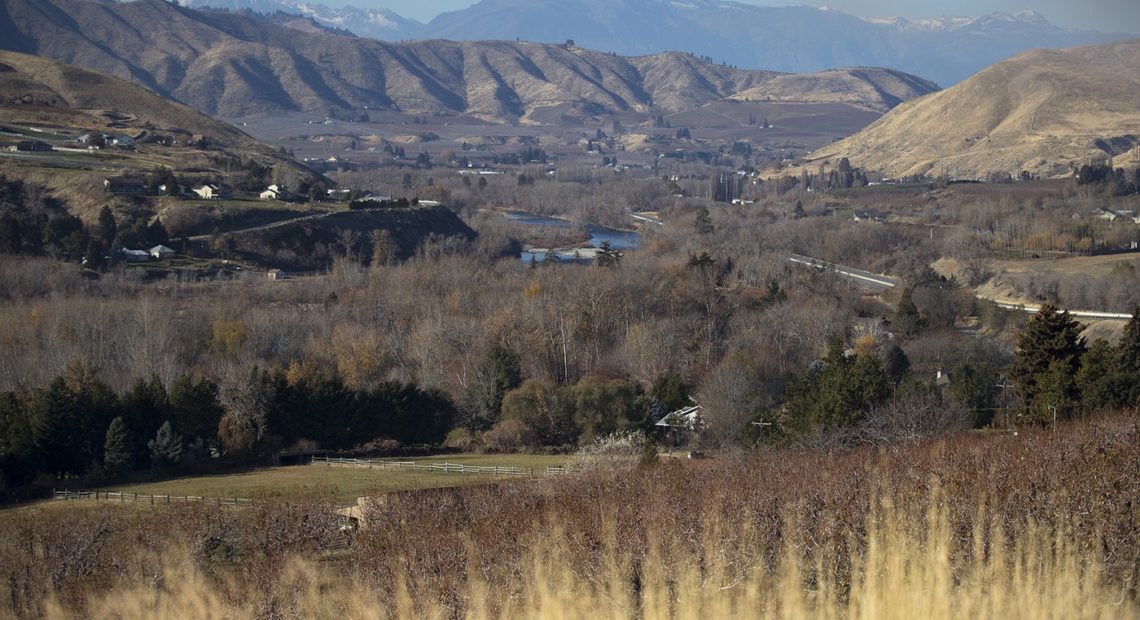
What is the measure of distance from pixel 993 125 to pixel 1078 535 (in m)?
113

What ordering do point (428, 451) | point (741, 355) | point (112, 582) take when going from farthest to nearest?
1. point (741, 355)
2. point (428, 451)
3. point (112, 582)

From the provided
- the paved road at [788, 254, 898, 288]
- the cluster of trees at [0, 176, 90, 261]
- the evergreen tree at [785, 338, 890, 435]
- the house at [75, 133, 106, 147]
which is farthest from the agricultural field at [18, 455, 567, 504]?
the house at [75, 133, 106, 147]

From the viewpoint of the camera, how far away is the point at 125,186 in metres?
66.8

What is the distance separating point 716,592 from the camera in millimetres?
13594

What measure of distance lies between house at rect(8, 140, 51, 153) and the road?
39751 mm

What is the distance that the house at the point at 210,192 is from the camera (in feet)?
224

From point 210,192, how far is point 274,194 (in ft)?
13.6

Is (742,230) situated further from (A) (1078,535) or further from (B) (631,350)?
(A) (1078,535)

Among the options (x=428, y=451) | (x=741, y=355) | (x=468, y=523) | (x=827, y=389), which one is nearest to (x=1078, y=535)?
(x=468, y=523)

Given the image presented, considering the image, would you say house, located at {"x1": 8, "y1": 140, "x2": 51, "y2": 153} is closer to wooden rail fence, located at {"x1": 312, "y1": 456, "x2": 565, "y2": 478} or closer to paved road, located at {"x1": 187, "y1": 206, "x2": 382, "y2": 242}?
paved road, located at {"x1": 187, "y1": 206, "x2": 382, "y2": 242}

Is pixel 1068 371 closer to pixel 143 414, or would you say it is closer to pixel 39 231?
pixel 143 414

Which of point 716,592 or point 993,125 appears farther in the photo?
point 993,125

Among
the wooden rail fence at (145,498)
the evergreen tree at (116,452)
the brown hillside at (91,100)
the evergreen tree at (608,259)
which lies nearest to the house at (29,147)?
the brown hillside at (91,100)

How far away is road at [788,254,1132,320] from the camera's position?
4581 cm
